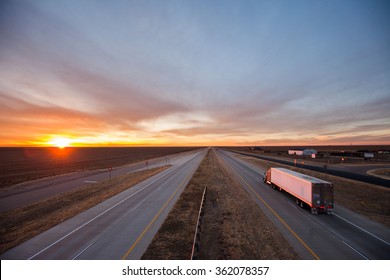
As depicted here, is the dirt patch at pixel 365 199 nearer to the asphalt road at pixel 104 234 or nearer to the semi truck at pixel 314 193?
the semi truck at pixel 314 193

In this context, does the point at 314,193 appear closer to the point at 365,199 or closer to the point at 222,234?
the point at 222,234

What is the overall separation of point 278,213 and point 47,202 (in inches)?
1067

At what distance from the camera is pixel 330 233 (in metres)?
13.1

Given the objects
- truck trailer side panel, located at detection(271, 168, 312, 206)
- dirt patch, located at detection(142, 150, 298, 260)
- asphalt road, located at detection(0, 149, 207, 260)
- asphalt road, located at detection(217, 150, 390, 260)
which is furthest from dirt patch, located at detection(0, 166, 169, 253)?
truck trailer side panel, located at detection(271, 168, 312, 206)

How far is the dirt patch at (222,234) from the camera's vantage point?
34.0 feet

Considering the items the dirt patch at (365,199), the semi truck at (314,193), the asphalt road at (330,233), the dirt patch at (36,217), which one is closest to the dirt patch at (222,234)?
the asphalt road at (330,233)

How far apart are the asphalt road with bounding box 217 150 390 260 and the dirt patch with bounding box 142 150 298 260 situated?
42.3 inches

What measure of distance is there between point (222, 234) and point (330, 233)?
822cm

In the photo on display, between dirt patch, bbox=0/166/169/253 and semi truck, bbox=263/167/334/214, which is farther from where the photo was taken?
semi truck, bbox=263/167/334/214

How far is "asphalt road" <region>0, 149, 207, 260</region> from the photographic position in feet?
35.0

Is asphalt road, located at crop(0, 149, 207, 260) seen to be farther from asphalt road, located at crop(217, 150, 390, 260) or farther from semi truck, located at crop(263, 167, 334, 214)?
semi truck, located at crop(263, 167, 334, 214)

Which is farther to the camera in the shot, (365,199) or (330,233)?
(365,199)

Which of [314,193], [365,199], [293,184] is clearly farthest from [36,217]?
[365,199]
